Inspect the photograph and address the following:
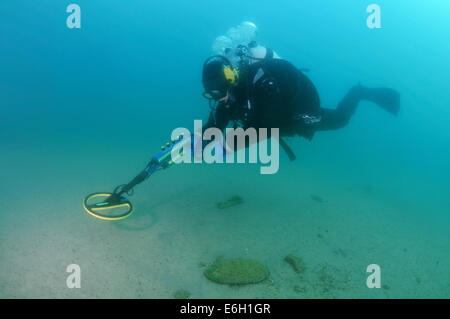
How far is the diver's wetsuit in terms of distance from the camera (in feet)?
13.1

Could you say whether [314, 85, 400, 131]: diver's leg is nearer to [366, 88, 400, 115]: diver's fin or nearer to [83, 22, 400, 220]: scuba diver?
[366, 88, 400, 115]: diver's fin

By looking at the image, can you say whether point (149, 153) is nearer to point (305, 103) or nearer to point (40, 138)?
point (40, 138)

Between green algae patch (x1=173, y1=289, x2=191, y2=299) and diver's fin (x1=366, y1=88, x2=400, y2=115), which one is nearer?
green algae patch (x1=173, y1=289, x2=191, y2=299)

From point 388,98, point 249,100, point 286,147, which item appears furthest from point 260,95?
point 388,98

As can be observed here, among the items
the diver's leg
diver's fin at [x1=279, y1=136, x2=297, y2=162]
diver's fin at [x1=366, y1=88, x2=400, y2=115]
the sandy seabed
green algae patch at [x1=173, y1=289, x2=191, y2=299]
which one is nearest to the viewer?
green algae patch at [x1=173, y1=289, x2=191, y2=299]

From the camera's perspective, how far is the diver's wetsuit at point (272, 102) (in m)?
3.99

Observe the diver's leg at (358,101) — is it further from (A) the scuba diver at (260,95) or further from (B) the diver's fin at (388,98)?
(A) the scuba diver at (260,95)

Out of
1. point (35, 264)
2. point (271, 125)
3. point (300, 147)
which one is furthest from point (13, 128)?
point (300, 147)

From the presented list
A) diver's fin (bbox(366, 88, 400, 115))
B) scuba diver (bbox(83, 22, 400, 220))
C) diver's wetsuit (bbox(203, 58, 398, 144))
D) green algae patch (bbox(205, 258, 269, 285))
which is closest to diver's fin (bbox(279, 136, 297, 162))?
scuba diver (bbox(83, 22, 400, 220))

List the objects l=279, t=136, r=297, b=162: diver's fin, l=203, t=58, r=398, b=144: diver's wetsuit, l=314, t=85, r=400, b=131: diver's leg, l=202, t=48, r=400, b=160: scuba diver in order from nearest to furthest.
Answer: l=202, t=48, r=400, b=160: scuba diver, l=203, t=58, r=398, b=144: diver's wetsuit, l=279, t=136, r=297, b=162: diver's fin, l=314, t=85, r=400, b=131: diver's leg

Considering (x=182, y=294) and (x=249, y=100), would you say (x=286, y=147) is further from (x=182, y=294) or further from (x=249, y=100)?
(x=182, y=294)

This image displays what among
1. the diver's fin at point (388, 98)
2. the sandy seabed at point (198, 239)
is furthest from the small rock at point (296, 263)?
the diver's fin at point (388, 98)

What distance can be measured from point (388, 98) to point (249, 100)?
4.38 meters

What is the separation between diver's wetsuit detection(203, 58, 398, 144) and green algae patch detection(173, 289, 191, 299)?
7.98ft
